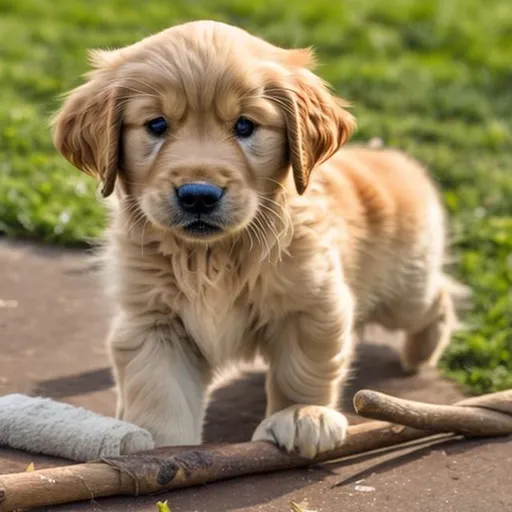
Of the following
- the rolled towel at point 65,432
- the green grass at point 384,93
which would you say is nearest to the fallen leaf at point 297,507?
the rolled towel at point 65,432

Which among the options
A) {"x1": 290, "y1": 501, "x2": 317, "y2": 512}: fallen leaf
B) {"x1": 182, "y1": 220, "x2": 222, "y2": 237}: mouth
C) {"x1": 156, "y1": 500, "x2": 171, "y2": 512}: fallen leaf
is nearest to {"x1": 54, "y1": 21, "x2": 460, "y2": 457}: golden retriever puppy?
{"x1": 182, "y1": 220, "x2": 222, "y2": 237}: mouth

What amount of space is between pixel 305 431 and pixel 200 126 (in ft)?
3.82

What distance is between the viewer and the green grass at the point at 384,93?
288 inches

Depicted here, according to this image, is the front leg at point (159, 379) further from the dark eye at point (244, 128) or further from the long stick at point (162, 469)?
the dark eye at point (244, 128)

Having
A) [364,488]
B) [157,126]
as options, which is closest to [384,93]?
[157,126]

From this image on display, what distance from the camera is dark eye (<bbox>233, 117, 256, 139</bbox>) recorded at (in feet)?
15.0

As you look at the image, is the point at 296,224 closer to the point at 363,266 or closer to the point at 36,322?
the point at 363,266

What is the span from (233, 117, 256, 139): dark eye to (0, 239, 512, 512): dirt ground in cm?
123

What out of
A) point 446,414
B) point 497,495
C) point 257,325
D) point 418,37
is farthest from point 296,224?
point 418,37

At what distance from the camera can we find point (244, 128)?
4.59m

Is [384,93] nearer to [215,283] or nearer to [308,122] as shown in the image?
[308,122]

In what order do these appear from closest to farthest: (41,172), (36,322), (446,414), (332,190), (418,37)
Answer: (446,414), (332,190), (36,322), (41,172), (418,37)

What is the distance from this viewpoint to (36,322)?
20.1ft

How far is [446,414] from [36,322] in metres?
2.29
